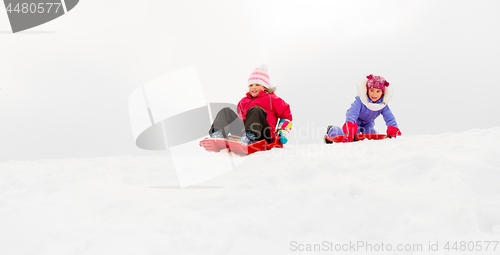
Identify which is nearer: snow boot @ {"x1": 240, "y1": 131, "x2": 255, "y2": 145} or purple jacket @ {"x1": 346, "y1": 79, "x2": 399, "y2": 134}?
snow boot @ {"x1": 240, "y1": 131, "x2": 255, "y2": 145}

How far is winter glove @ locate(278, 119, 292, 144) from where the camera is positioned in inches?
136

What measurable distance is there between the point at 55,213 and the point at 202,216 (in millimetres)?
689

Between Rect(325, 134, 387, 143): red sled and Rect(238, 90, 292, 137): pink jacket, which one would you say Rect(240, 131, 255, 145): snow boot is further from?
Rect(325, 134, 387, 143): red sled

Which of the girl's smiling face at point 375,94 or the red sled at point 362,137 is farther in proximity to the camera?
the girl's smiling face at point 375,94

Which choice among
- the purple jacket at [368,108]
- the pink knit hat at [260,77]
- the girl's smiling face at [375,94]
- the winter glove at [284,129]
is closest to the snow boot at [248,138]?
the winter glove at [284,129]

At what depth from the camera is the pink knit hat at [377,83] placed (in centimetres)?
375

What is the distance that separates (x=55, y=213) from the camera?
1.28 m

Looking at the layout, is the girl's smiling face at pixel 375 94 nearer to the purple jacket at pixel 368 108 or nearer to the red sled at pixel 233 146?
the purple jacket at pixel 368 108

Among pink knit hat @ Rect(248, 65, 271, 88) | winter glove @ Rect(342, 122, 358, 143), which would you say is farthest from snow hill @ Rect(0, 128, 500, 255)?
pink knit hat @ Rect(248, 65, 271, 88)

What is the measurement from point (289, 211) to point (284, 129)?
2.33 m

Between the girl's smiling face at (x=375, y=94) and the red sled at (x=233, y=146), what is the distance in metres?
1.57

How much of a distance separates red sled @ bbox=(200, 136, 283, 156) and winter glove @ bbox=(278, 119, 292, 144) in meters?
0.21

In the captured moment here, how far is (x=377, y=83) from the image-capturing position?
375 cm

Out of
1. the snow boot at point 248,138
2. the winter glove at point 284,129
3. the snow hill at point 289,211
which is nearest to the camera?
the snow hill at point 289,211
